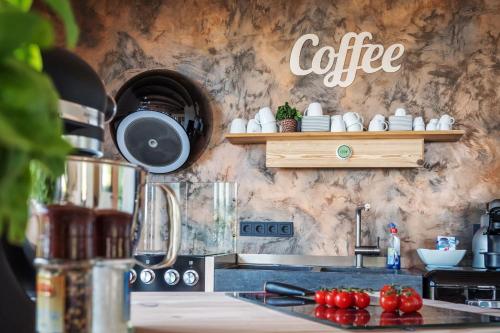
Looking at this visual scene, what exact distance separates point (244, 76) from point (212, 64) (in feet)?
0.80

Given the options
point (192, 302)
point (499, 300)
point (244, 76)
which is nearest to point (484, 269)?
point (499, 300)

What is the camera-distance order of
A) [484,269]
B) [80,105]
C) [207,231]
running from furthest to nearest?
[207,231], [484,269], [80,105]

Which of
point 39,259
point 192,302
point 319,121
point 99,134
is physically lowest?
point 192,302

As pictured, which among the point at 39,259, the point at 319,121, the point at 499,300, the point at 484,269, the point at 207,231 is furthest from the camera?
the point at 207,231

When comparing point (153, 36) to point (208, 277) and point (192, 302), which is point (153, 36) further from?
point (192, 302)

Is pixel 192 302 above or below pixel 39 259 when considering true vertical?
below

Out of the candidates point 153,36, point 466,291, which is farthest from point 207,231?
point 466,291

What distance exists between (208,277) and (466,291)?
1.42 metres

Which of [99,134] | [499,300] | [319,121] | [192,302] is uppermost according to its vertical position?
[319,121]

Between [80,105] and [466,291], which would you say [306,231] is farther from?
[80,105]

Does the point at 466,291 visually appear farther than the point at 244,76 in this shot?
No

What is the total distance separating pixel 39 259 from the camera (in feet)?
2.38

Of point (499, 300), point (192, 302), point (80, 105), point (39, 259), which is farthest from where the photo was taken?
point (499, 300)

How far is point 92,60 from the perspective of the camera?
4.52m
